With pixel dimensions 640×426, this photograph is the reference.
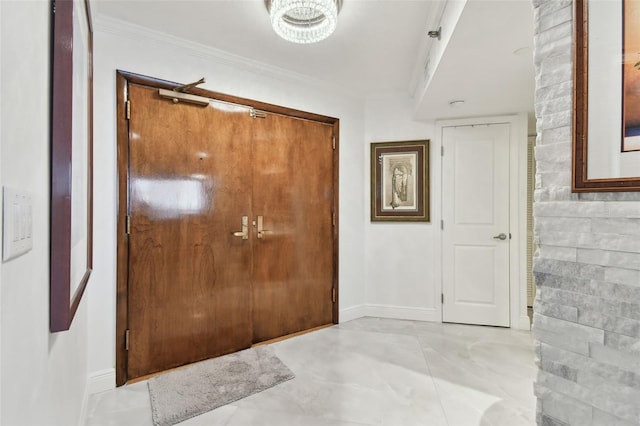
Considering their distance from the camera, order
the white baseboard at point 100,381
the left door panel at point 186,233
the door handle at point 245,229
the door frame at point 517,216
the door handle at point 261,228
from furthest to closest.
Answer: the door frame at point 517,216 → the door handle at point 261,228 → the door handle at point 245,229 → the left door panel at point 186,233 → the white baseboard at point 100,381

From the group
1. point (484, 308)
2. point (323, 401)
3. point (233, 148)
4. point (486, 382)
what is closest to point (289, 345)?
point (323, 401)

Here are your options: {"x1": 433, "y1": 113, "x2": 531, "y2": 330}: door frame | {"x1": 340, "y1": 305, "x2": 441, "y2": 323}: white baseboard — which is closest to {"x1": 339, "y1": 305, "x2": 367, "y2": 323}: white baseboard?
{"x1": 340, "y1": 305, "x2": 441, "y2": 323}: white baseboard

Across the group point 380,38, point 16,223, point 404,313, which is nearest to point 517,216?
point 404,313

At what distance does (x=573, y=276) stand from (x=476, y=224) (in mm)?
2678

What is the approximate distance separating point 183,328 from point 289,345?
2.99 ft

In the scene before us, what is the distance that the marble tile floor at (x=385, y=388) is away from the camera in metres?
1.82

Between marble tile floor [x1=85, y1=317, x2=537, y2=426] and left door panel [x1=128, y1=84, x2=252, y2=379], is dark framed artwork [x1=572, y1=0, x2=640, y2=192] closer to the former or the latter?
marble tile floor [x1=85, y1=317, x2=537, y2=426]

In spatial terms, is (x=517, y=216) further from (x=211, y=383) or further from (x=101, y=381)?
(x=101, y=381)

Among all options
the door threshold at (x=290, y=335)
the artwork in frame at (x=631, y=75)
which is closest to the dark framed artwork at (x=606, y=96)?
the artwork in frame at (x=631, y=75)

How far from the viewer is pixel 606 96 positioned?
754 millimetres

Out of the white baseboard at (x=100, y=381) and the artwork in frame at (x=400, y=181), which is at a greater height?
the artwork in frame at (x=400, y=181)

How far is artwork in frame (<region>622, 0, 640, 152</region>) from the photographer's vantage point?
71cm

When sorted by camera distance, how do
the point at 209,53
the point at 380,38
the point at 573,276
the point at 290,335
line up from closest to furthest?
the point at 573,276 → the point at 380,38 → the point at 209,53 → the point at 290,335

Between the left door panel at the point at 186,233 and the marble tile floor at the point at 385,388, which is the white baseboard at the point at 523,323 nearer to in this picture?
the marble tile floor at the point at 385,388
